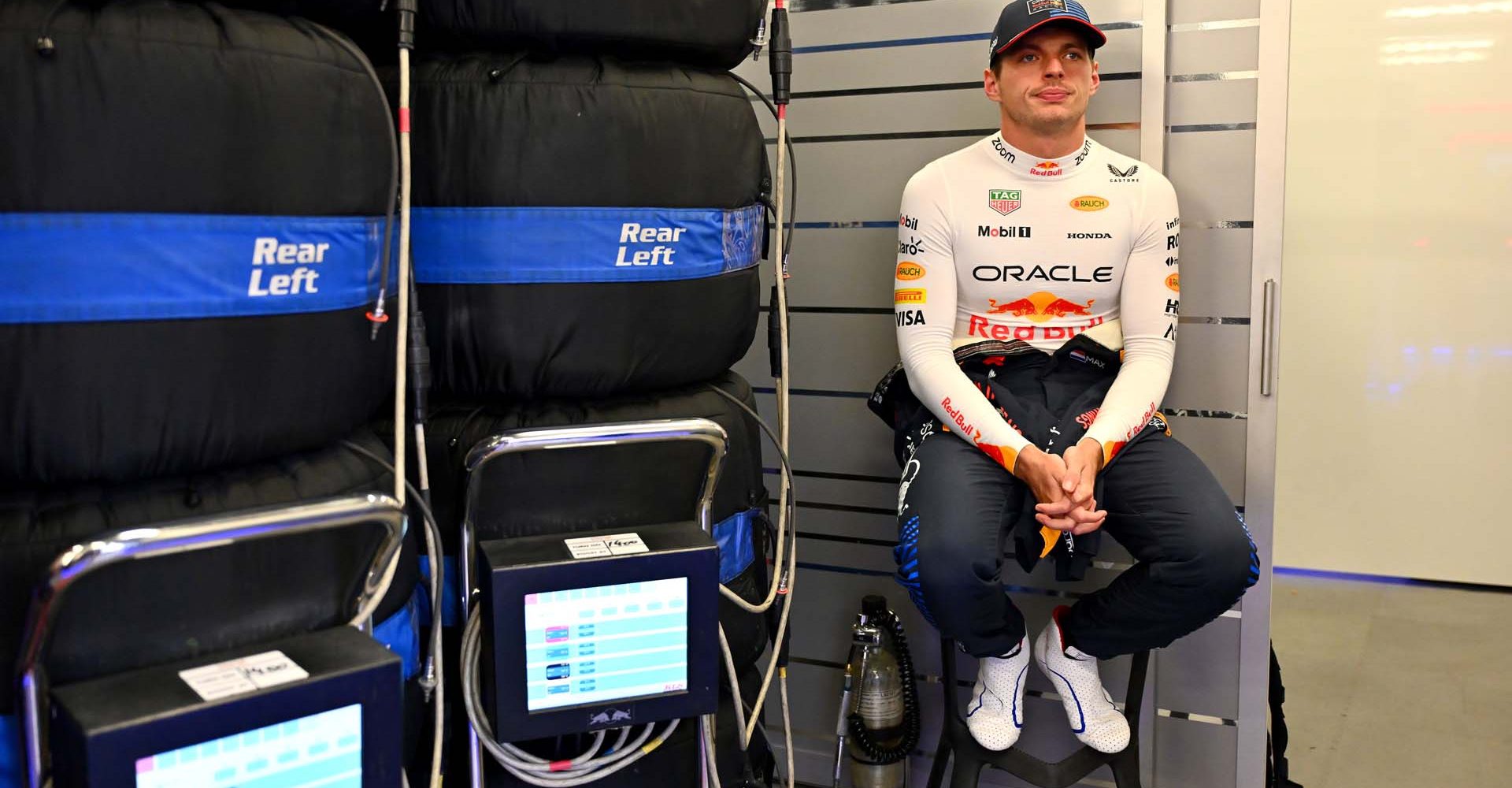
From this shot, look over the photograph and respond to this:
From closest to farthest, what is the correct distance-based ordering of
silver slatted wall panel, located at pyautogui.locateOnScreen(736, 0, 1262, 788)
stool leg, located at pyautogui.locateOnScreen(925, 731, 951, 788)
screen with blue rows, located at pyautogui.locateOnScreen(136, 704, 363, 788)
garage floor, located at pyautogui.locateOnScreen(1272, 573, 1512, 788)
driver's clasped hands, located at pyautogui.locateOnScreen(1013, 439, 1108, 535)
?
screen with blue rows, located at pyautogui.locateOnScreen(136, 704, 363, 788)
driver's clasped hands, located at pyautogui.locateOnScreen(1013, 439, 1108, 535)
stool leg, located at pyautogui.locateOnScreen(925, 731, 951, 788)
silver slatted wall panel, located at pyautogui.locateOnScreen(736, 0, 1262, 788)
garage floor, located at pyautogui.locateOnScreen(1272, 573, 1512, 788)

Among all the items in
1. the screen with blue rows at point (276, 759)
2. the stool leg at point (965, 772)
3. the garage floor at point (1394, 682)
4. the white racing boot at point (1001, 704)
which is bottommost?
the garage floor at point (1394, 682)

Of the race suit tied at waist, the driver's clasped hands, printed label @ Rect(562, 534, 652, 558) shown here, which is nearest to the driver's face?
the race suit tied at waist

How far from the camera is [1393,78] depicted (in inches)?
154

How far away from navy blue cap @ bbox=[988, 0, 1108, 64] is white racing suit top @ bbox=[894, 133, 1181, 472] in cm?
19

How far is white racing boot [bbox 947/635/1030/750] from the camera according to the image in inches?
89.8

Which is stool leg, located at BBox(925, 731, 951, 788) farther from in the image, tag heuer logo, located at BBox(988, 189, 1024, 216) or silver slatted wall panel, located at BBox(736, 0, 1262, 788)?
tag heuer logo, located at BBox(988, 189, 1024, 216)

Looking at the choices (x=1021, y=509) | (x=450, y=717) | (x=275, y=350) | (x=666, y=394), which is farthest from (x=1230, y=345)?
(x=275, y=350)

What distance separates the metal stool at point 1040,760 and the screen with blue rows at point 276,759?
1.28 m

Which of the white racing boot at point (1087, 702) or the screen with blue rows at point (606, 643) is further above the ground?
the screen with blue rows at point (606, 643)

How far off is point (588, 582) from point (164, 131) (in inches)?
29.8

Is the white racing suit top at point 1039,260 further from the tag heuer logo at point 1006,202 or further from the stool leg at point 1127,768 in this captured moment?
the stool leg at point 1127,768

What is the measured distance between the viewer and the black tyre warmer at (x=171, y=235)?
47.6 inches

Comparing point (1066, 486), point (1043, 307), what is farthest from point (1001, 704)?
point (1043, 307)

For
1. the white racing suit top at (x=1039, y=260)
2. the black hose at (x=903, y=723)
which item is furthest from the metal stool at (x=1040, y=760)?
the white racing suit top at (x=1039, y=260)
